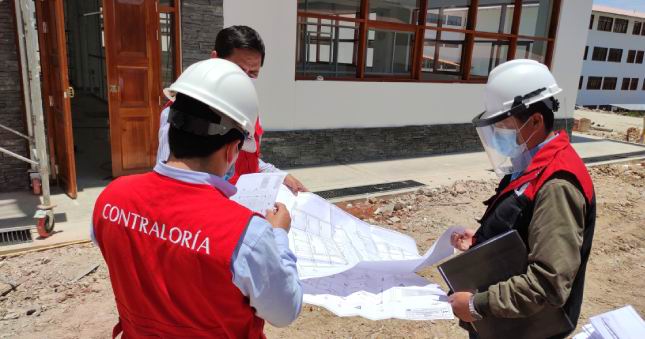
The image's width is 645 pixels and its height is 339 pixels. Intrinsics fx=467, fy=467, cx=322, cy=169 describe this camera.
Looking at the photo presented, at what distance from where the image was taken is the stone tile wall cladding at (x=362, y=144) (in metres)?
7.21

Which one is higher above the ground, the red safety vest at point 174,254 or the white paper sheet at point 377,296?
the red safety vest at point 174,254

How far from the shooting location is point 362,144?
8.06 meters

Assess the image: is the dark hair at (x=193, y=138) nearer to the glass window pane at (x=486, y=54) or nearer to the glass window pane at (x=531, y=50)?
the glass window pane at (x=486, y=54)

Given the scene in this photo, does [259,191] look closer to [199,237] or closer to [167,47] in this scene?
[199,237]

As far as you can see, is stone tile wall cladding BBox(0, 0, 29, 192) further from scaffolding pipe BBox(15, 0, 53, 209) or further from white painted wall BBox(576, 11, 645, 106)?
white painted wall BBox(576, 11, 645, 106)

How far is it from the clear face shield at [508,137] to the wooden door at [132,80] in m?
5.08

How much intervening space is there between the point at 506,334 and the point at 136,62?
18.0 feet

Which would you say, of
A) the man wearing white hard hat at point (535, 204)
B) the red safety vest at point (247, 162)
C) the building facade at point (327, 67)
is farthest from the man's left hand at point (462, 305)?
the building facade at point (327, 67)

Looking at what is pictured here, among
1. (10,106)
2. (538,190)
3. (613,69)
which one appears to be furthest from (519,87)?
(613,69)

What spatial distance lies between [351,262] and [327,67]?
6.16 metres

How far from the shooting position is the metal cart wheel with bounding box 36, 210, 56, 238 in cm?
432

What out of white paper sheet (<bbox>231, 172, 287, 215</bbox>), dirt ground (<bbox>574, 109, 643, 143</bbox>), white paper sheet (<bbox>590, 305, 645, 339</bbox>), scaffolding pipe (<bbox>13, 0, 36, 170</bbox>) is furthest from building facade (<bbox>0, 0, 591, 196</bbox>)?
dirt ground (<bbox>574, 109, 643, 143</bbox>)

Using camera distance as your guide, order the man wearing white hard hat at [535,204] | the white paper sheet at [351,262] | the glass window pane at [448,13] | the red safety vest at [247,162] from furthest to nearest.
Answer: the glass window pane at [448,13] → the red safety vest at [247,162] → the white paper sheet at [351,262] → the man wearing white hard hat at [535,204]

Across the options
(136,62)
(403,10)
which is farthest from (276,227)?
(403,10)
